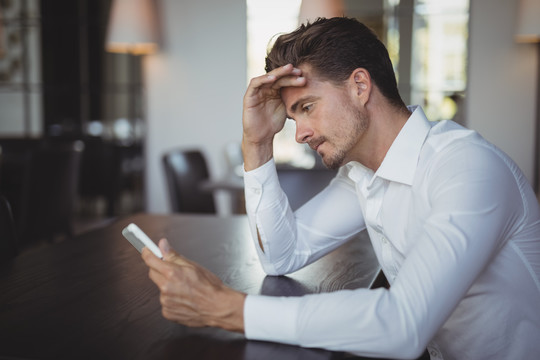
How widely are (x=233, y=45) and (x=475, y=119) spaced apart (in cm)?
219

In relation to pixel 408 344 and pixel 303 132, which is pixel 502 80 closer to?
pixel 303 132

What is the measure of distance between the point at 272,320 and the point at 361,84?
578mm

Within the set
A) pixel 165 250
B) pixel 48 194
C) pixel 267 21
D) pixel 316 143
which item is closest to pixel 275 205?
pixel 316 143

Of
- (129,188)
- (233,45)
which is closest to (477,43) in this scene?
(233,45)

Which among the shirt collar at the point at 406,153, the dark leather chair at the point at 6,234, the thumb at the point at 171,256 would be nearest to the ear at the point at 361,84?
the shirt collar at the point at 406,153

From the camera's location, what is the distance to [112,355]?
759mm

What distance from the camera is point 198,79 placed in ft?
16.7

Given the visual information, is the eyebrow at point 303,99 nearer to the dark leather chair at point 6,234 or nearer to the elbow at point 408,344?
the elbow at point 408,344

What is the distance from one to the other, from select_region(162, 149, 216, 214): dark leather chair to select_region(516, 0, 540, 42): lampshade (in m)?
2.74

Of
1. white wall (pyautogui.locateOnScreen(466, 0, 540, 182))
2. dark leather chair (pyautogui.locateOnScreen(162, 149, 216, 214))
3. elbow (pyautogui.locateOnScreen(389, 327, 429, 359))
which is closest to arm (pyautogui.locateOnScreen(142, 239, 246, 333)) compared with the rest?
elbow (pyautogui.locateOnScreen(389, 327, 429, 359))

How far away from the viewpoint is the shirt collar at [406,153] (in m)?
1.10

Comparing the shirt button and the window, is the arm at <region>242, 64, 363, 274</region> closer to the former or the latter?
the shirt button

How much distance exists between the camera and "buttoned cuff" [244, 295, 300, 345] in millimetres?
818

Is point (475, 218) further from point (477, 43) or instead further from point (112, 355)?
point (477, 43)
